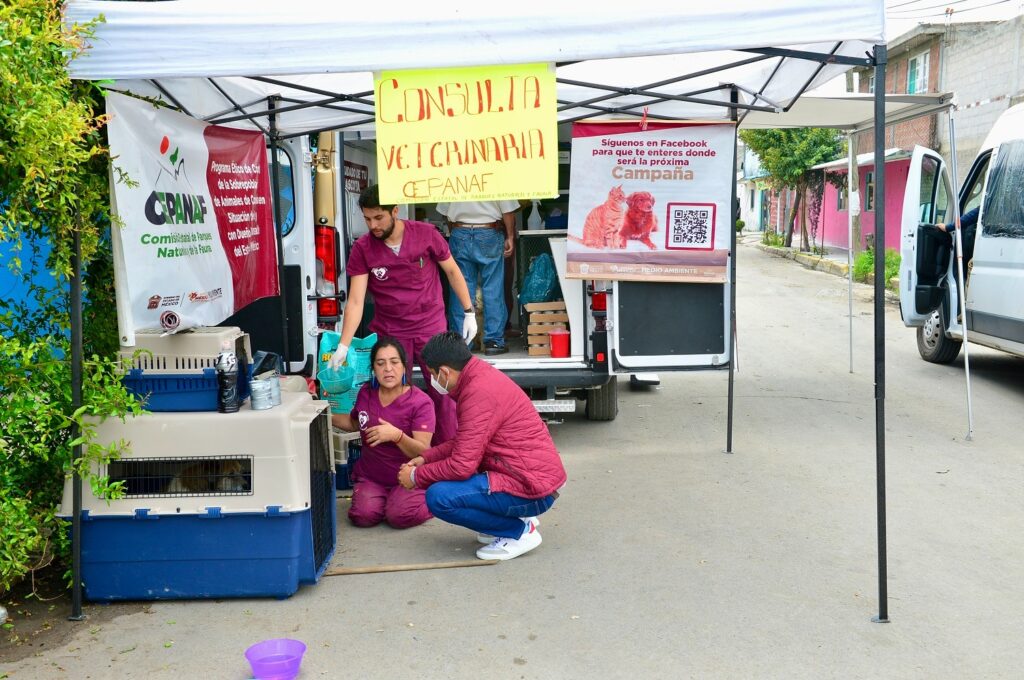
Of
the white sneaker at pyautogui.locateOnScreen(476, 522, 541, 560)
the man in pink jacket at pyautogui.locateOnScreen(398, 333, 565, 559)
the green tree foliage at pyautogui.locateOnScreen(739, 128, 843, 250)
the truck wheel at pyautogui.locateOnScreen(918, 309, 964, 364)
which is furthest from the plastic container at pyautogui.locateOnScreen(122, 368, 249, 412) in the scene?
the green tree foliage at pyautogui.locateOnScreen(739, 128, 843, 250)

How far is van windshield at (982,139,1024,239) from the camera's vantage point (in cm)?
888

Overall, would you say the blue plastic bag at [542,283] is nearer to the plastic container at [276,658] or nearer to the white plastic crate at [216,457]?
the white plastic crate at [216,457]

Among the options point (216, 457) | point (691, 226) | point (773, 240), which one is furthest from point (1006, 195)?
point (773, 240)

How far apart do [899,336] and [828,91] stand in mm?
5129

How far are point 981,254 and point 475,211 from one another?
16.9ft

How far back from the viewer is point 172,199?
455cm

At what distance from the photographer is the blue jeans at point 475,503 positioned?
4738mm

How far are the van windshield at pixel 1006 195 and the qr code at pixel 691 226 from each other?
380 centimetres

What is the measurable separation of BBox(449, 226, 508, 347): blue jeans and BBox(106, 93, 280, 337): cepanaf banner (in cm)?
211

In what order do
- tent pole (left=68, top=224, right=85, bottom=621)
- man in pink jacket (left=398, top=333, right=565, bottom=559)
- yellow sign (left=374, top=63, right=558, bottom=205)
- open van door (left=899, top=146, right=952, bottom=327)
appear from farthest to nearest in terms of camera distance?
open van door (left=899, top=146, right=952, bottom=327), man in pink jacket (left=398, top=333, right=565, bottom=559), yellow sign (left=374, top=63, right=558, bottom=205), tent pole (left=68, top=224, right=85, bottom=621)

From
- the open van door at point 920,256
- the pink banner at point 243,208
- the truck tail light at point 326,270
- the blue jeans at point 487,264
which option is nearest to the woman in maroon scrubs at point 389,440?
the pink banner at point 243,208

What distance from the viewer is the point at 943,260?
989cm

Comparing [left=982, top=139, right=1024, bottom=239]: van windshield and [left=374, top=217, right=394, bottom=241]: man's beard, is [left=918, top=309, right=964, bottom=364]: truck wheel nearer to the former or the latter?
[left=982, top=139, right=1024, bottom=239]: van windshield

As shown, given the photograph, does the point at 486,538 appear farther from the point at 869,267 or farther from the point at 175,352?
the point at 869,267
